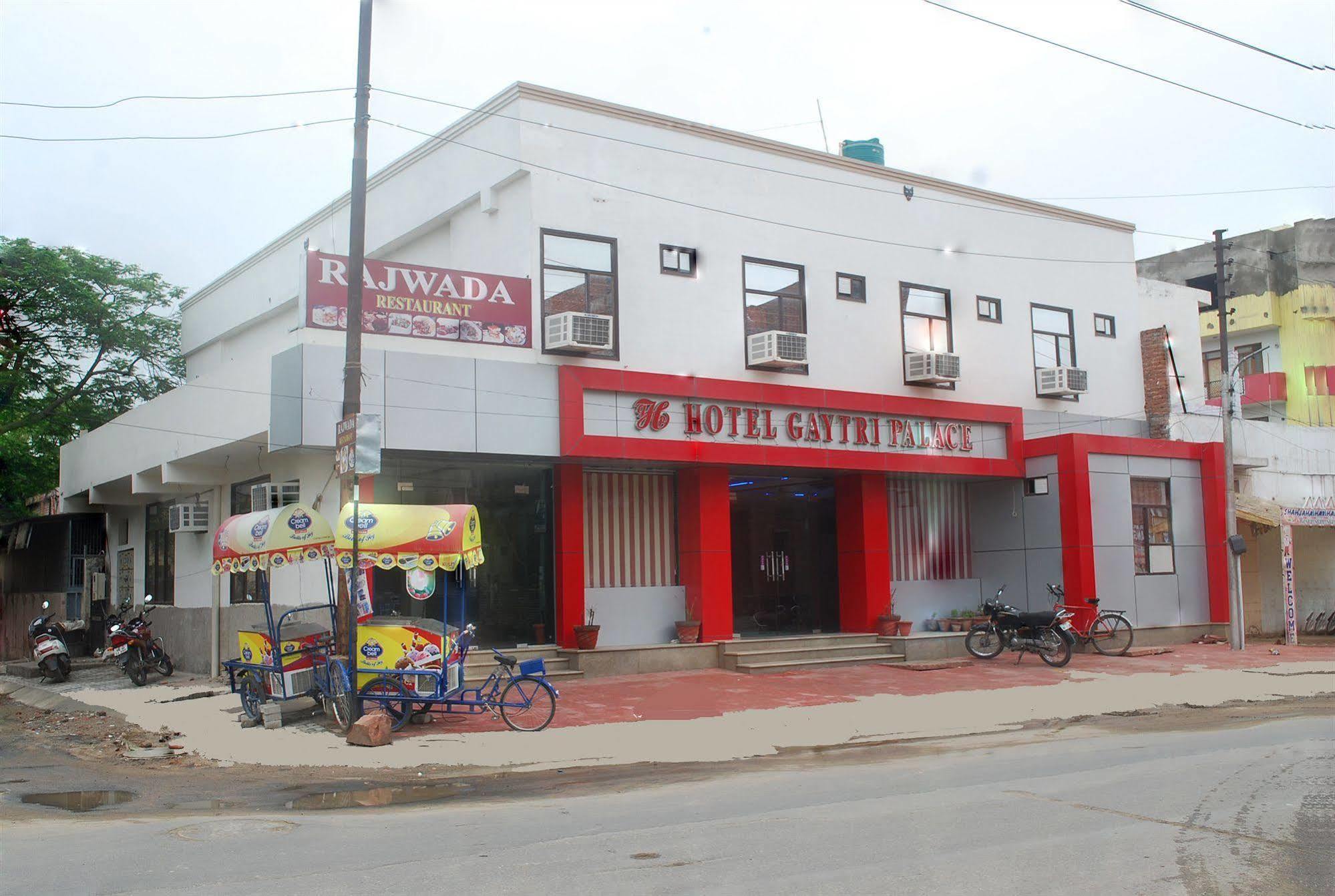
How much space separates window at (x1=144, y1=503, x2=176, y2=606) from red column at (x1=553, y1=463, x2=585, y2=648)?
8.58m

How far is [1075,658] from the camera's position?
20891mm

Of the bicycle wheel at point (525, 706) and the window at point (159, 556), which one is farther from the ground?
the window at point (159, 556)

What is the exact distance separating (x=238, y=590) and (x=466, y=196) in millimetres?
7770

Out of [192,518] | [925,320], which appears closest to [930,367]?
[925,320]

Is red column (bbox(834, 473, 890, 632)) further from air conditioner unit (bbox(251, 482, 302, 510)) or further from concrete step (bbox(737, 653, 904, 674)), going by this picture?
air conditioner unit (bbox(251, 482, 302, 510))

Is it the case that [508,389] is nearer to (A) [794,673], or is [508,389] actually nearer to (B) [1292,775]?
(A) [794,673]

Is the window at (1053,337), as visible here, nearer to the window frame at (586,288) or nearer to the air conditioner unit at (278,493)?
the window frame at (586,288)

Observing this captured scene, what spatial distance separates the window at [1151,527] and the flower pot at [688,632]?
10000mm

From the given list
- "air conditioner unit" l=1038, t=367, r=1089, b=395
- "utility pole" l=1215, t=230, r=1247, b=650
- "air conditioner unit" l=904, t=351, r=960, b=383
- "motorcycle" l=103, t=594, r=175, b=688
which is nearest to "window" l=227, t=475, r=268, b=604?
"motorcycle" l=103, t=594, r=175, b=688

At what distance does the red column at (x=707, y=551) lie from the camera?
62.7ft

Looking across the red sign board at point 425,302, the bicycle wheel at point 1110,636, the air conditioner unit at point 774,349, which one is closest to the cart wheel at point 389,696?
the red sign board at point 425,302

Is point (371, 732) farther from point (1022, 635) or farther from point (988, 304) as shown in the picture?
point (988, 304)

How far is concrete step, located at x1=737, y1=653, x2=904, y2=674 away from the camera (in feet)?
61.0

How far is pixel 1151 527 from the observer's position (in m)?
23.5
